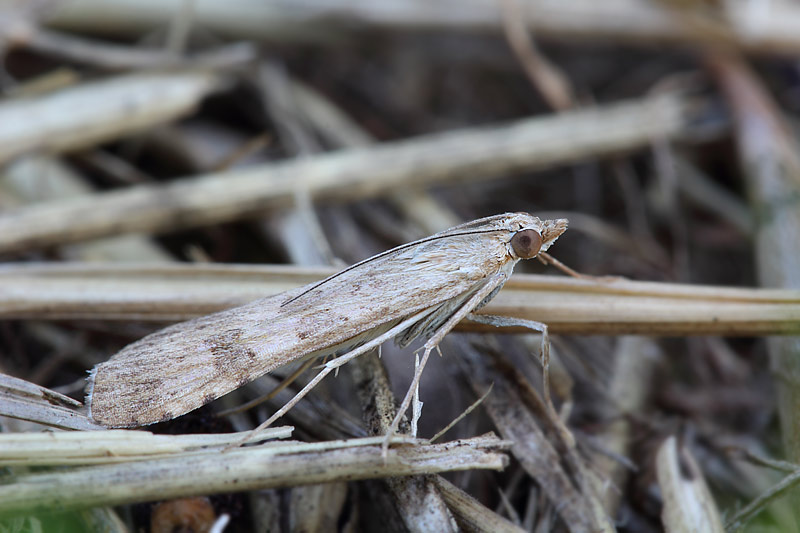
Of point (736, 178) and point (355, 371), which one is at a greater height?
point (736, 178)

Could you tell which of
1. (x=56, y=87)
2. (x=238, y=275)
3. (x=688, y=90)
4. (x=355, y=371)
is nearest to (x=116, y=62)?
(x=56, y=87)

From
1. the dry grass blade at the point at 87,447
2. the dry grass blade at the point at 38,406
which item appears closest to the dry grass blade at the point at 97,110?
the dry grass blade at the point at 38,406

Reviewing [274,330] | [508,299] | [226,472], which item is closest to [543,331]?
[508,299]

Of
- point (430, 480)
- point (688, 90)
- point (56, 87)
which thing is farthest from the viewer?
point (688, 90)

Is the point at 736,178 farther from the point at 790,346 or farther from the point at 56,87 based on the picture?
the point at 56,87

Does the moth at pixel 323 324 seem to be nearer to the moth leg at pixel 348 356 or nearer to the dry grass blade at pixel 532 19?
the moth leg at pixel 348 356

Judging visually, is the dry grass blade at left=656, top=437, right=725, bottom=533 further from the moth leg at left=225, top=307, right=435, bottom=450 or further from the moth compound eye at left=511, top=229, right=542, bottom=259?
the moth leg at left=225, top=307, right=435, bottom=450

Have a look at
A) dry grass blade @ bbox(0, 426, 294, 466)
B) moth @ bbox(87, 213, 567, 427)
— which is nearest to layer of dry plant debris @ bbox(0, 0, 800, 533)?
dry grass blade @ bbox(0, 426, 294, 466)

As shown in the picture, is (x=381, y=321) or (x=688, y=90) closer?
(x=381, y=321)

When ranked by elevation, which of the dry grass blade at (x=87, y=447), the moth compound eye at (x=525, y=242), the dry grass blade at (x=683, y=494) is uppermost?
the moth compound eye at (x=525, y=242)
